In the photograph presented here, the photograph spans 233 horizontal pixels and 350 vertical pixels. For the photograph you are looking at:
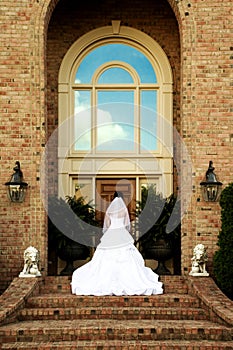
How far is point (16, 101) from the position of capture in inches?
485

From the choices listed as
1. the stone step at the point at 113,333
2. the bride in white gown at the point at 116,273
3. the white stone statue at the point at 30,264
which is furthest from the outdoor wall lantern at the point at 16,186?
the stone step at the point at 113,333

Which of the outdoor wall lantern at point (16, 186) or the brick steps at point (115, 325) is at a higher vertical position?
the outdoor wall lantern at point (16, 186)

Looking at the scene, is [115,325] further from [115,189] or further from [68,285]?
[115,189]

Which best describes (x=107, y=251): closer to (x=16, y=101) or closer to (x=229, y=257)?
(x=229, y=257)

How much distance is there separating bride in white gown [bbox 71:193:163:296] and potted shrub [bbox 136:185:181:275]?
1033 mm

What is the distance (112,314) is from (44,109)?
4.24 meters

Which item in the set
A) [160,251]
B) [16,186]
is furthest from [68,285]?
[160,251]

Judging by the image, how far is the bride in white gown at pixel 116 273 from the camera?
1101 cm

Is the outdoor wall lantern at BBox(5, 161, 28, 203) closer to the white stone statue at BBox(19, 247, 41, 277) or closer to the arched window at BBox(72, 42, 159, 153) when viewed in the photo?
the white stone statue at BBox(19, 247, 41, 277)

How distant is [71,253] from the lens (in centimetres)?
1298

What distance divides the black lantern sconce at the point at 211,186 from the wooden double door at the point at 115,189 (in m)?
2.58

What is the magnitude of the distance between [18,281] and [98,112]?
185 inches

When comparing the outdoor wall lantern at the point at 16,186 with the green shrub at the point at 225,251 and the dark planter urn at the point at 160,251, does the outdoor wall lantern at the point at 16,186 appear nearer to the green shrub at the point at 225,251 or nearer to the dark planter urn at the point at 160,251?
the dark planter urn at the point at 160,251

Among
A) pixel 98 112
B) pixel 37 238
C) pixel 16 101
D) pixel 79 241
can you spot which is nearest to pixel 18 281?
pixel 37 238
